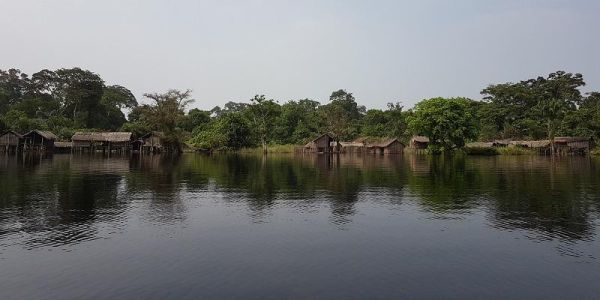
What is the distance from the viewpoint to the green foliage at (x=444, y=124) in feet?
271

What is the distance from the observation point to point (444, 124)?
82062 millimetres

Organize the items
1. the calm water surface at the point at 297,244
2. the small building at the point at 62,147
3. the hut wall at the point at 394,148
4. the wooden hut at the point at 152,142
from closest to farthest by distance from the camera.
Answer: the calm water surface at the point at 297,244 → the small building at the point at 62,147 → the wooden hut at the point at 152,142 → the hut wall at the point at 394,148

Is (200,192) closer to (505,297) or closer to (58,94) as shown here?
(505,297)

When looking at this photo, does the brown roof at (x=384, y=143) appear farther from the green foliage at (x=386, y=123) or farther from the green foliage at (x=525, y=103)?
the green foliage at (x=525, y=103)

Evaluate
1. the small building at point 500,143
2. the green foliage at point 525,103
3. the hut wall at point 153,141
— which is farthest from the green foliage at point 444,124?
the hut wall at point 153,141

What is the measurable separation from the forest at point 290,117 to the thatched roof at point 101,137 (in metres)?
6.15

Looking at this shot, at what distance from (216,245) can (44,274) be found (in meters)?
5.24

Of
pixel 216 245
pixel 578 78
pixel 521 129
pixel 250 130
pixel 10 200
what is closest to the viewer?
pixel 216 245

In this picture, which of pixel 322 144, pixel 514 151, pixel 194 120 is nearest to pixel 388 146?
pixel 322 144

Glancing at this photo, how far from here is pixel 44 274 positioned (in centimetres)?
1155

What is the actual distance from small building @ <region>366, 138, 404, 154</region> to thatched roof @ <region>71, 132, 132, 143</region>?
5524 centimetres

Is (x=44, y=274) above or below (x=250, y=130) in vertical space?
below

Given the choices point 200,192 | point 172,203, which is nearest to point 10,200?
point 172,203

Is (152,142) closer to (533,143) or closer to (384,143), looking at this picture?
(384,143)
